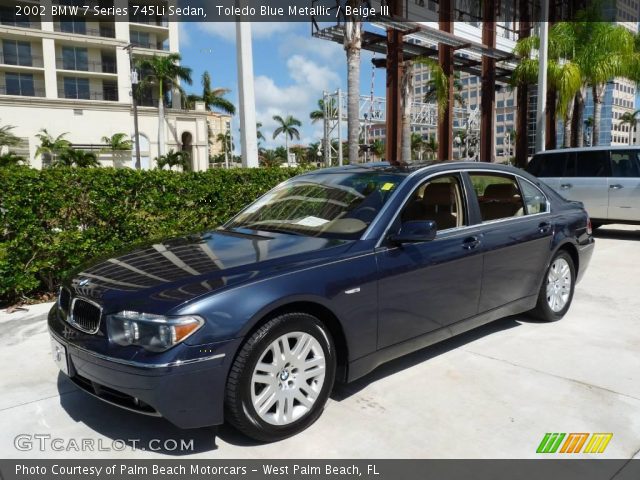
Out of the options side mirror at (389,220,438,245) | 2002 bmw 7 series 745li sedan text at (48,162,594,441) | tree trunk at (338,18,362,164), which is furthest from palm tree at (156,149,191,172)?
side mirror at (389,220,438,245)

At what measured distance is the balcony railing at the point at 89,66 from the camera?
148 feet

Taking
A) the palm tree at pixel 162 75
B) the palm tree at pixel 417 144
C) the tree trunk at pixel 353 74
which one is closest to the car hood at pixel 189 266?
the tree trunk at pixel 353 74

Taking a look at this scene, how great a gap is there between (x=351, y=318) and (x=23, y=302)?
14.2ft

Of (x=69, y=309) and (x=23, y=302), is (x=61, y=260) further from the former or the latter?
(x=69, y=309)

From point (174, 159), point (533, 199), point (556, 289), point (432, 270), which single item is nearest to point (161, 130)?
point (174, 159)

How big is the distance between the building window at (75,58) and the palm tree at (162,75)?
4.42 m

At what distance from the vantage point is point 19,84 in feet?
143

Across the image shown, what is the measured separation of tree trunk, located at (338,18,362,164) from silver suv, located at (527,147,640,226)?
18.7 ft

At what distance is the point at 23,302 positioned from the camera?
592 centimetres

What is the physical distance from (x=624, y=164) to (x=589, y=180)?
0.66 meters

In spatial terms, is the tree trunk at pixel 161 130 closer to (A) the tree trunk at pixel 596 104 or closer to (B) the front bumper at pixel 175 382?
(A) the tree trunk at pixel 596 104

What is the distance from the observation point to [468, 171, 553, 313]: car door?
14.1ft

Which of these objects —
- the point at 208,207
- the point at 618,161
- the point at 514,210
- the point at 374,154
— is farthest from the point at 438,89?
the point at 374,154

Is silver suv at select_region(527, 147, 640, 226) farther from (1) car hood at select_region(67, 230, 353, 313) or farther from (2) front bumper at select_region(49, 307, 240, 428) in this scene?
(2) front bumper at select_region(49, 307, 240, 428)
